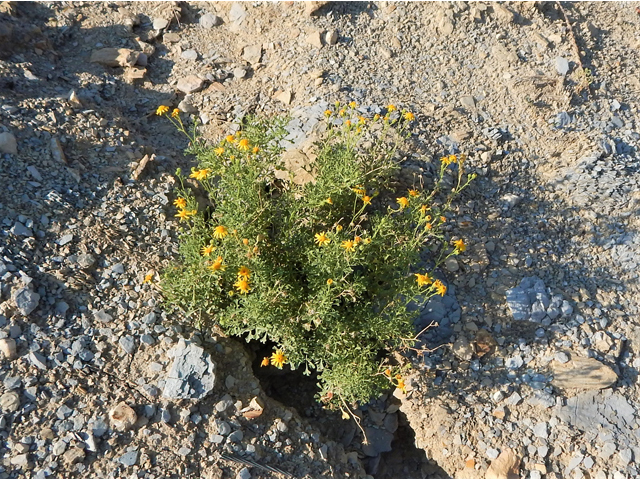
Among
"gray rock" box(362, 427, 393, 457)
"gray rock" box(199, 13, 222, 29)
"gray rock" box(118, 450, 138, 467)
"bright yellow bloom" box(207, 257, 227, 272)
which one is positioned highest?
"gray rock" box(199, 13, 222, 29)

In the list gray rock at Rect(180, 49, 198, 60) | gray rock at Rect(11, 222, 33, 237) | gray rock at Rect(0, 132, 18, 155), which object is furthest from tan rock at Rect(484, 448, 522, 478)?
gray rock at Rect(180, 49, 198, 60)

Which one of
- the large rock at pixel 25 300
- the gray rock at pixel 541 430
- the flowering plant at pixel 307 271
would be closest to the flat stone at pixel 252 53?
the flowering plant at pixel 307 271

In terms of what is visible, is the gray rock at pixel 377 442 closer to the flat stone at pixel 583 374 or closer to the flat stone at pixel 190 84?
the flat stone at pixel 583 374

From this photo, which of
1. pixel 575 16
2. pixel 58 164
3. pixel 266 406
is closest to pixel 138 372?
pixel 266 406

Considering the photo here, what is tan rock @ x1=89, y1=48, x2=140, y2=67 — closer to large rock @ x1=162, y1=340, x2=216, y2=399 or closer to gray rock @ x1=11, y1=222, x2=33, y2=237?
gray rock @ x1=11, y1=222, x2=33, y2=237

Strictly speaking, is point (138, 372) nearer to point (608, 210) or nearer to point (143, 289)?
point (143, 289)

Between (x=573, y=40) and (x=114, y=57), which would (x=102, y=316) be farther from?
(x=573, y=40)
